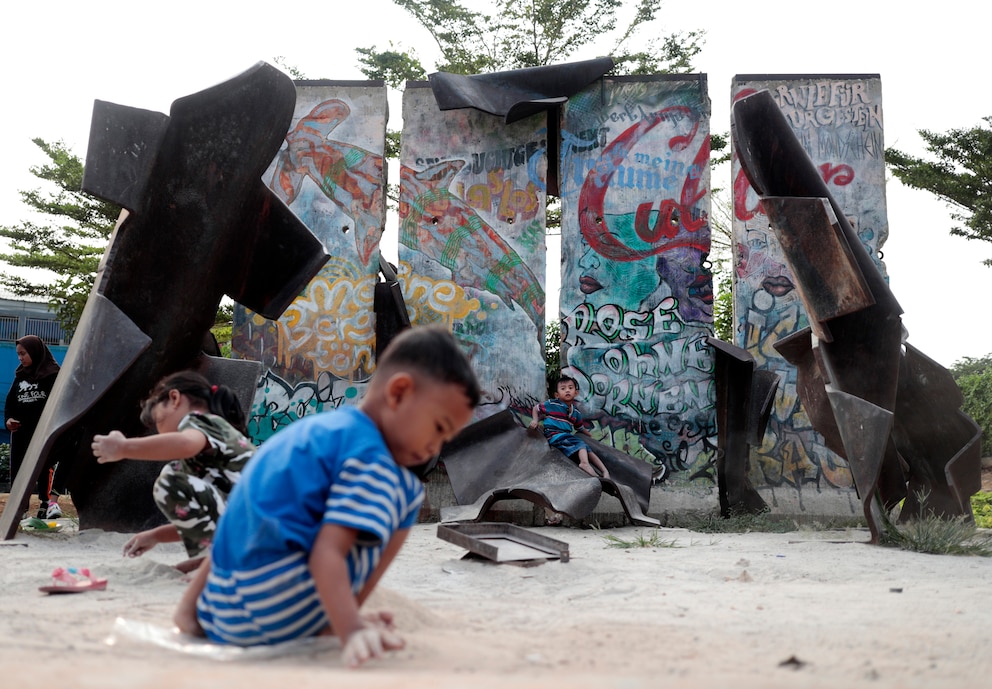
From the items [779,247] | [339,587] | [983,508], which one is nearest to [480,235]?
[779,247]

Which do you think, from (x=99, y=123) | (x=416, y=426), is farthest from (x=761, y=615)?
(x=99, y=123)

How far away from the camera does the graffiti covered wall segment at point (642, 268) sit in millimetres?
9258

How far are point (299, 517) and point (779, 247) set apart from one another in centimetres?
799

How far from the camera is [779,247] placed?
923 cm

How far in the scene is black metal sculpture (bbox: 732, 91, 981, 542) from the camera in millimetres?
5734

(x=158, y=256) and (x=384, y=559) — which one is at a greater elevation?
(x=158, y=256)

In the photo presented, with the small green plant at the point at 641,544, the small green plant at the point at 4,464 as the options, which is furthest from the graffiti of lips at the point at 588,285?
the small green plant at the point at 4,464

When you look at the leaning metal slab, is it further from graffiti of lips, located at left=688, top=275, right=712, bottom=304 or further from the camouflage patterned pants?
graffiti of lips, located at left=688, top=275, right=712, bottom=304

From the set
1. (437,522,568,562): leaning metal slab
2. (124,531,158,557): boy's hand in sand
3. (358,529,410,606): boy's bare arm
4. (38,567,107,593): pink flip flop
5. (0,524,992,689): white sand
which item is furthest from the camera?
(437,522,568,562): leaning metal slab

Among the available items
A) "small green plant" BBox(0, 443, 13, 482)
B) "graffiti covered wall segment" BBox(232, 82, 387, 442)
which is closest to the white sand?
"graffiti covered wall segment" BBox(232, 82, 387, 442)

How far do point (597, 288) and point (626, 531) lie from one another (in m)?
3.07

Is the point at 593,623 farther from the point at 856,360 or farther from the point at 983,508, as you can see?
the point at 983,508

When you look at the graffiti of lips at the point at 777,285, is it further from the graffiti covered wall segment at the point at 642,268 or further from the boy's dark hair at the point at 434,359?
the boy's dark hair at the point at 434,359

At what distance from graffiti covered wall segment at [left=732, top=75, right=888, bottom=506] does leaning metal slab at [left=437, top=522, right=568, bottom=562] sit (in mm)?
4738
